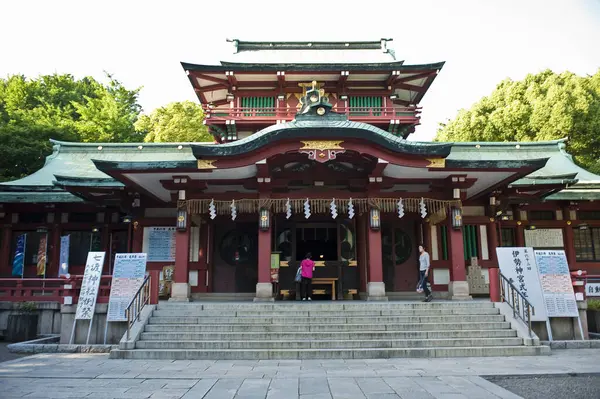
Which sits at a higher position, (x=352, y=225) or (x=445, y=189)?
(x=445, y=189)

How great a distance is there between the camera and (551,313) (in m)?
12.0

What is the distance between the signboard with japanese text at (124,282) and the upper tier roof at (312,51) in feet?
44.9

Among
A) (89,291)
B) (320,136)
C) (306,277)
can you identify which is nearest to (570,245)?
(306,277)

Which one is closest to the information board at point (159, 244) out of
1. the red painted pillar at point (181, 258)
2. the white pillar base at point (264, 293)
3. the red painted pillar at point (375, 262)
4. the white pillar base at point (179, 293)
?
the red painted pillar at point (181, 258)

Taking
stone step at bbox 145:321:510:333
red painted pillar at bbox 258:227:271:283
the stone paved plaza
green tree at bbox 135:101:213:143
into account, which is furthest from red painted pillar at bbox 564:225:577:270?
green tree at bbox 135:101:213:143

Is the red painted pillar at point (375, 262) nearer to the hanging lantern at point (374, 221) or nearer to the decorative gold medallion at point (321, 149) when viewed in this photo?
the hanging lantern at point (374, 221)

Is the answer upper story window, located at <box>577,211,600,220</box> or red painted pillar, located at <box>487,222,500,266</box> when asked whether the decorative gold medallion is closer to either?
red painted pillar, located at <box>487,222,500,266</box>

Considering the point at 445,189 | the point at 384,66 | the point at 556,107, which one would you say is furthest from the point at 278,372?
the point at 556,107

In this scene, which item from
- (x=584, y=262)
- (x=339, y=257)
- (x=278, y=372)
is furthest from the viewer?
(x=584, y=262)

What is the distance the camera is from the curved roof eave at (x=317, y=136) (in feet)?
45.2

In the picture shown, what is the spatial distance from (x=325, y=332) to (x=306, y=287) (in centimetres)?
434

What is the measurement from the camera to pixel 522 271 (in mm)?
12492

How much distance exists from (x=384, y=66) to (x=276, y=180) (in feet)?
26.5

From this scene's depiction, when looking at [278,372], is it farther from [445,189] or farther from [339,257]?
[445,189]
